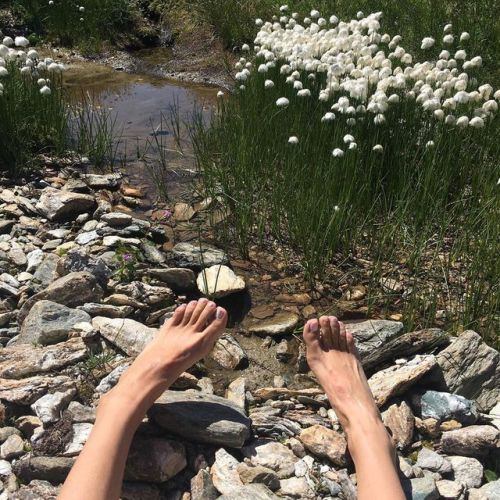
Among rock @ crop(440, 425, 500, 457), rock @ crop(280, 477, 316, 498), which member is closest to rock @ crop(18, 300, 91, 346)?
rock @ crop(280, 477, 316, 498)

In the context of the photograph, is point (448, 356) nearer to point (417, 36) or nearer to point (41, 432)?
point (41, 432)

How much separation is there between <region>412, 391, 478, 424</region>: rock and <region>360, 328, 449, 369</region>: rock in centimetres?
27

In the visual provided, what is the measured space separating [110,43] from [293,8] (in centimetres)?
308

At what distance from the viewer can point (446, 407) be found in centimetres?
241

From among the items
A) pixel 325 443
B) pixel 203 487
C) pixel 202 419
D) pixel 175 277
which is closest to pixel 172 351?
pixel 202 419

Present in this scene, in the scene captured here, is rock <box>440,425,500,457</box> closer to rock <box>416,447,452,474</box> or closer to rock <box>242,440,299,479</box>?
rock <box>416,447,452,474</box>

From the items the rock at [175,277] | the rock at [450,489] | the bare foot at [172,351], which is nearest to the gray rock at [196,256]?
the rock at [175,277]

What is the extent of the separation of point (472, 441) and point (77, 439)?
1.45m

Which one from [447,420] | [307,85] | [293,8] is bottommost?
[447,420]

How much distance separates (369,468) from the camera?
6.66 ft

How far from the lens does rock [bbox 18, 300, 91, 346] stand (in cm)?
268

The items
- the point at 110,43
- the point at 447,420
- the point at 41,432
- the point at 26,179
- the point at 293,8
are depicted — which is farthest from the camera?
the point at 110,43

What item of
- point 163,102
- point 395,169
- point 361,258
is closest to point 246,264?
point 361,258

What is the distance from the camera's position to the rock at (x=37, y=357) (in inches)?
97.3
